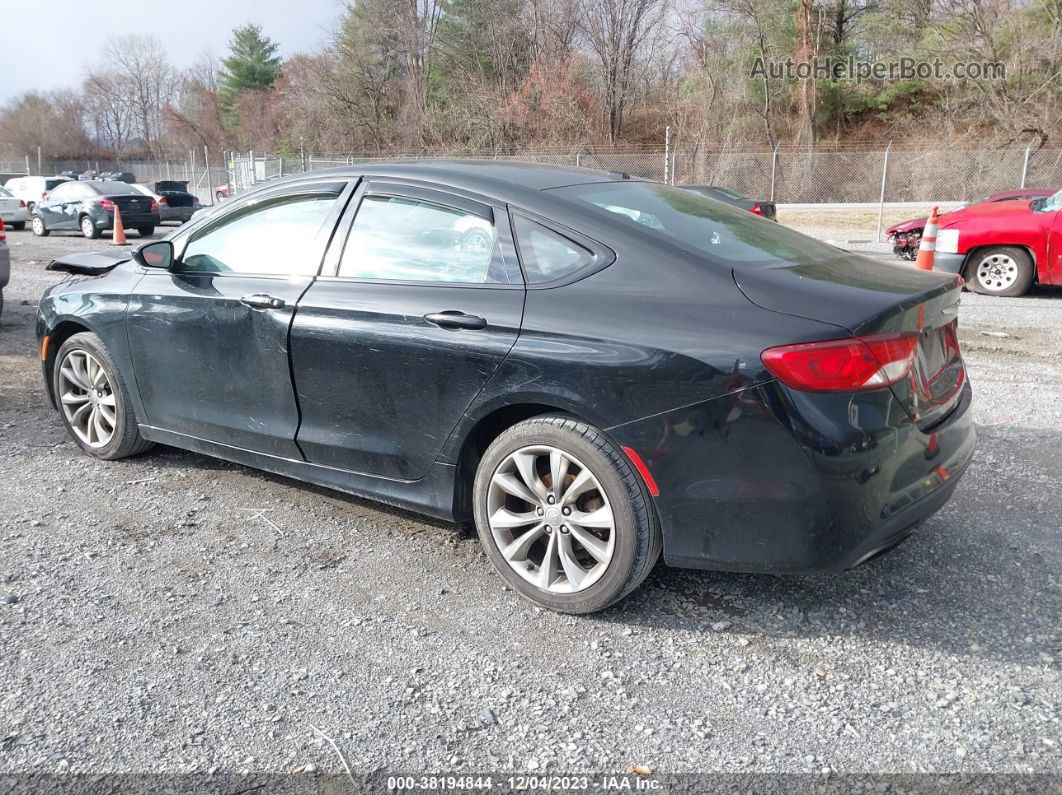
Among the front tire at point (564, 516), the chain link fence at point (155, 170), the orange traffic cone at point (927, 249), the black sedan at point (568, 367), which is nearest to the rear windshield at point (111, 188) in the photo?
the chain link fence at point (155, 170)

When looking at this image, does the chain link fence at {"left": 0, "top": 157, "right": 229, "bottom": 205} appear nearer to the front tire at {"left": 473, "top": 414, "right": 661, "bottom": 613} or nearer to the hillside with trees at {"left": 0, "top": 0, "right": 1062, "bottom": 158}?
the hillside with trees at {"left": 0, "top": 0, "right": 1062, "bottom": 158}

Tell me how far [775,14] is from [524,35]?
1131cm

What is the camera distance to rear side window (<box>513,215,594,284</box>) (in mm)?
3182

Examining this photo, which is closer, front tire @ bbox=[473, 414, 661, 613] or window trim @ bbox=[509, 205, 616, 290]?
front tire @ bbox=[473, 414, 661, 613]

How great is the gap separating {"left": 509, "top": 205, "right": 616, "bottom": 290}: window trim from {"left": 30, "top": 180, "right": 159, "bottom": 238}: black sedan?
19440 mm

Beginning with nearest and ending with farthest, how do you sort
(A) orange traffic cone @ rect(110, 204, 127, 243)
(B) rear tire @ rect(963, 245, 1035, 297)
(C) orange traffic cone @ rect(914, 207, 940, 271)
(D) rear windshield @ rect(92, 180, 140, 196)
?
(C) orange traffic cone @ rect(914, 207, 940, 271)
(B) rear tire @ rect(963, 245, 1035, 297)
(A) orange traffic cone @ rect(110, 204, 127, 243)
(D) rear windshield @ rect(92, 180, 140, 196)

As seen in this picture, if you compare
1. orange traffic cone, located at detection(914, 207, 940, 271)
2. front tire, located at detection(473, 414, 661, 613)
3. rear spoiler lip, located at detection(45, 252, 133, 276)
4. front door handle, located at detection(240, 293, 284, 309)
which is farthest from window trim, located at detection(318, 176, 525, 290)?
orange traffic cone, located at detection(914, 207, 940, 271)

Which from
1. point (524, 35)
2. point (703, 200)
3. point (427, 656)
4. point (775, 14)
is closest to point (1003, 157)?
point (775, 14)

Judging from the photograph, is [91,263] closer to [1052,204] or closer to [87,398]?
[87,398]

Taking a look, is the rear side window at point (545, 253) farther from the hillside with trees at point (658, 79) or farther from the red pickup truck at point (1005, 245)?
the hillside with trees at point (658, 79)

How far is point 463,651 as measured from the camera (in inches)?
116

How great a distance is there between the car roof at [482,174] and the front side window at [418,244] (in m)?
0.12

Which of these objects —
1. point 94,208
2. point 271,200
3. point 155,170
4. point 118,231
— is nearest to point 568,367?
point 271,200

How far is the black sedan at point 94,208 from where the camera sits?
20297 mm
